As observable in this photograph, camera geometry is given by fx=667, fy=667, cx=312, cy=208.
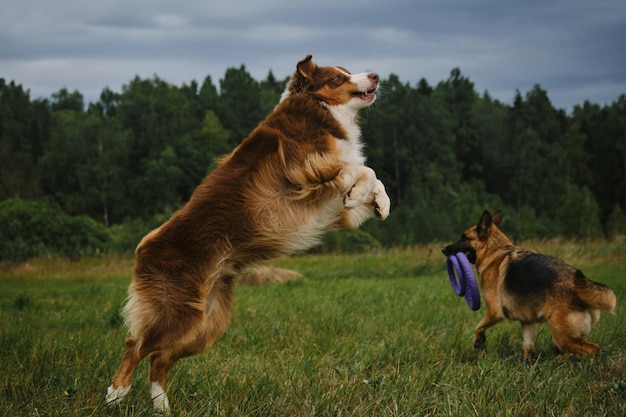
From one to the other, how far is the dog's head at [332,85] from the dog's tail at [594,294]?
249 cm

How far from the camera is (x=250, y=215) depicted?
4.95 metres

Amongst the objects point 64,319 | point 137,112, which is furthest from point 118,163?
point 64,319

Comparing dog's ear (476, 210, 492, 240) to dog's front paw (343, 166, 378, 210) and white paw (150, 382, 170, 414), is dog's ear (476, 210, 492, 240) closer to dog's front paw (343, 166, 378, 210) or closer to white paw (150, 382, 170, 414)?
dog's front paw (343, 166, 378, 210)

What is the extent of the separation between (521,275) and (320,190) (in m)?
2.71

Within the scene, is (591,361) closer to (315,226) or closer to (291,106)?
(315,226)

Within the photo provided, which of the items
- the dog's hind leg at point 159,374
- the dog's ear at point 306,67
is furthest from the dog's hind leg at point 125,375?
the dog's ear at point 306,67

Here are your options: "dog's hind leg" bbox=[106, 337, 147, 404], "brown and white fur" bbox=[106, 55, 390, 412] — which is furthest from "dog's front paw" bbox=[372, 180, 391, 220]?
"dog's hind leg" bbox=[106, 337, 147, 404]

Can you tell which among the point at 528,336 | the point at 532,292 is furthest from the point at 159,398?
the point at 528,336

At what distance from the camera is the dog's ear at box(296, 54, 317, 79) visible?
5496mm

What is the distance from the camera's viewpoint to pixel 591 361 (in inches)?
231

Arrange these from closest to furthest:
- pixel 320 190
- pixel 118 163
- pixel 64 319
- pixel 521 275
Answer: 1. pixel 320 190
2. pixel 521 275
3. pixel 64 319
4. pixel 118 163

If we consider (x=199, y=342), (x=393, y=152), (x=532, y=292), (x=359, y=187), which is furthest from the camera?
(x=393, y=152)

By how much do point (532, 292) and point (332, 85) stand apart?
2851mm

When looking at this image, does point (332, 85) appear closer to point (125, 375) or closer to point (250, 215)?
point (250, 215)
